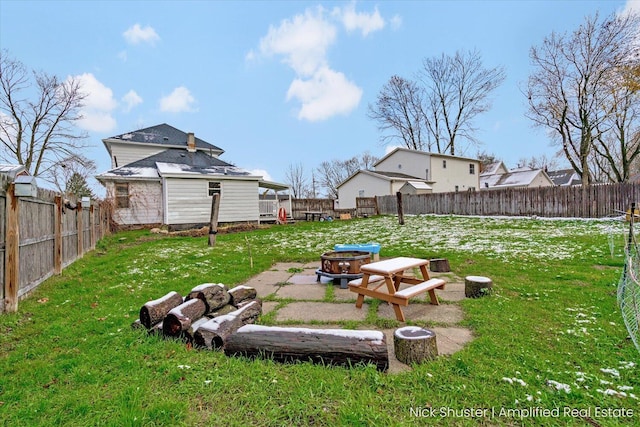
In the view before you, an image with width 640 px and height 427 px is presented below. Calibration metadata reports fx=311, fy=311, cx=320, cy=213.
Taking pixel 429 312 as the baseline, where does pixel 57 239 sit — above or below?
above

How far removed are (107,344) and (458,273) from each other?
544cm

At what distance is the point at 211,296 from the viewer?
11.5 feet

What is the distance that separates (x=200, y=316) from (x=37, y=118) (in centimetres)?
2728

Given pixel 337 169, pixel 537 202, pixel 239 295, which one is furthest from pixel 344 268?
pixel 337 169

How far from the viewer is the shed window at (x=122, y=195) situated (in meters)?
15.3

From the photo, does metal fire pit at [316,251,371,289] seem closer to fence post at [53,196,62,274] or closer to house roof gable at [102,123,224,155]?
fence post at [53,196,62,274]

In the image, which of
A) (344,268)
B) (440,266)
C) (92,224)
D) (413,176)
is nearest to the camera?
(344,268)

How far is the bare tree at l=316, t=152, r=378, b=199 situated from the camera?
157 ft

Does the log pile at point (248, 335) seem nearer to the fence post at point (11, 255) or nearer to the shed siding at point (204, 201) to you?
the fence post at point (11, 255)

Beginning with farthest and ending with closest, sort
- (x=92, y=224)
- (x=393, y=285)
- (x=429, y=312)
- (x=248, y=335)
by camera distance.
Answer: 1. (x=92, y=224)
2. (x=429, y=312)
3. (x=393, y=285)
4. (x=248, y=335)

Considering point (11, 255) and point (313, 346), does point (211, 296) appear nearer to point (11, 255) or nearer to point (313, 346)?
point (313, 346)

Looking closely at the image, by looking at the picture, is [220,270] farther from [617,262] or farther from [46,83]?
[46,83]

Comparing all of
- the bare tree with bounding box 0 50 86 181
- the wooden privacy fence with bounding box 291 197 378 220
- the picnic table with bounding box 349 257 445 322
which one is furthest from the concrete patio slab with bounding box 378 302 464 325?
the bare tree with bounding box 0 50 86 181

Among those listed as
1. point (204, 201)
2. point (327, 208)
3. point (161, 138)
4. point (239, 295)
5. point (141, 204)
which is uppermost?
point (161, 138)
